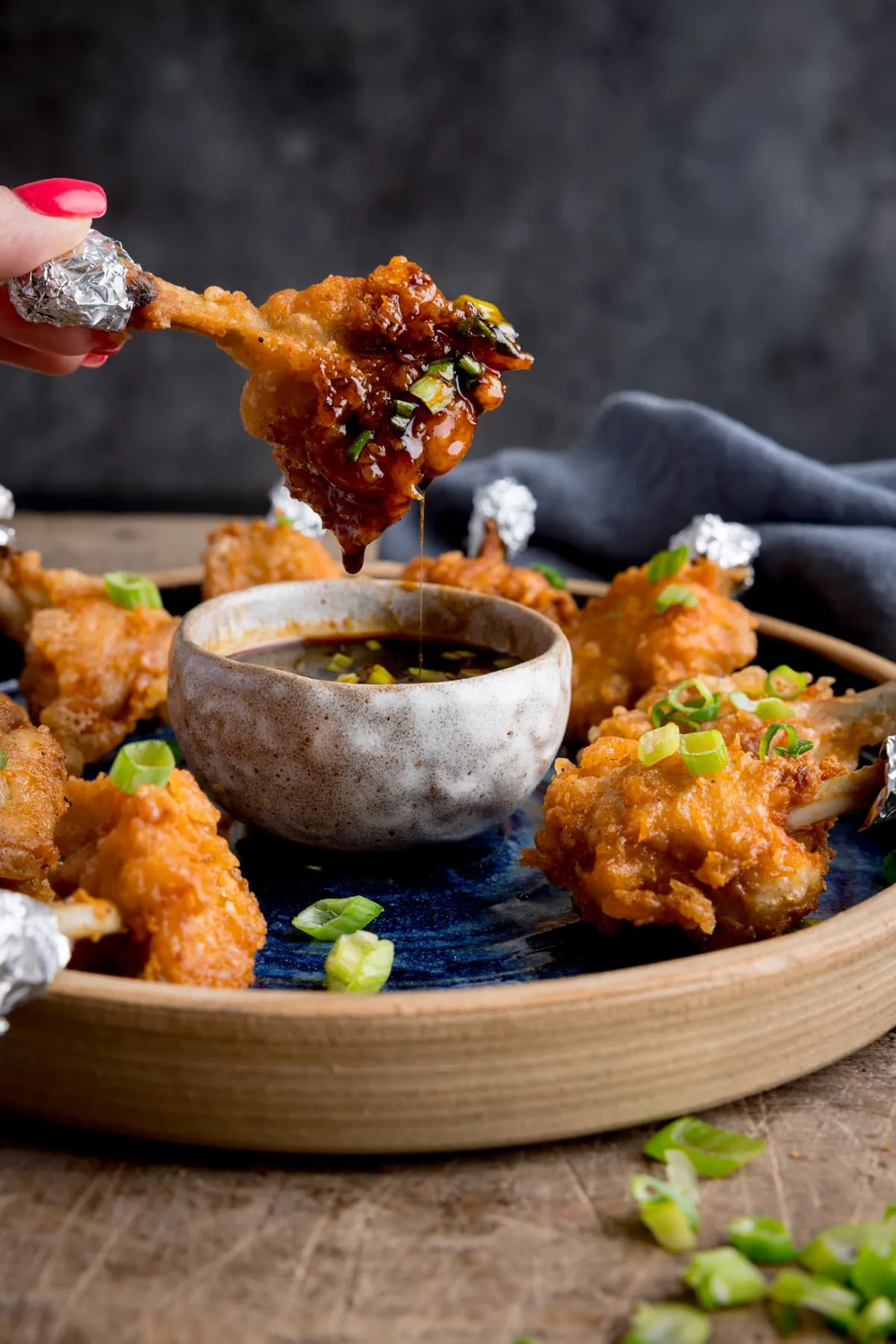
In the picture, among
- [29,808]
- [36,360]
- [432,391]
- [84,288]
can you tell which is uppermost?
[84,288]

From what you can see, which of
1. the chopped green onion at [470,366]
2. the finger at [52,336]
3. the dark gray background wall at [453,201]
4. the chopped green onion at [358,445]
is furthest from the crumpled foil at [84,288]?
the dark gray background wall at [453,201]

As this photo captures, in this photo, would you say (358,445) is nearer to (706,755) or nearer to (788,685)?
(706,755)

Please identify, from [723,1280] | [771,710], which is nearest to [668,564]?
[771,710]

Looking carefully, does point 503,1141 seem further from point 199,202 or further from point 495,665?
point 199,202

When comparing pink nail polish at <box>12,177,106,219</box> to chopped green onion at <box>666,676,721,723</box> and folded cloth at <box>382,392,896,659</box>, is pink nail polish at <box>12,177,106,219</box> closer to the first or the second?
chopped green onion at <box>666,676,721,723</box>

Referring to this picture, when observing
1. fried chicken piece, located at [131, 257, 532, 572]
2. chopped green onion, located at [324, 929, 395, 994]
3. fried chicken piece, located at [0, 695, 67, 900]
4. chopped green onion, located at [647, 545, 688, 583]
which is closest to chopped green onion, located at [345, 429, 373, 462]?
fried chicken piece, located at [131, 257, 532, 572]

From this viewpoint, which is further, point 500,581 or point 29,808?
point 500,581

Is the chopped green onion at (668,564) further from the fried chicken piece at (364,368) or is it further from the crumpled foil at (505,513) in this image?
the fried chicken piece at (364,368)
